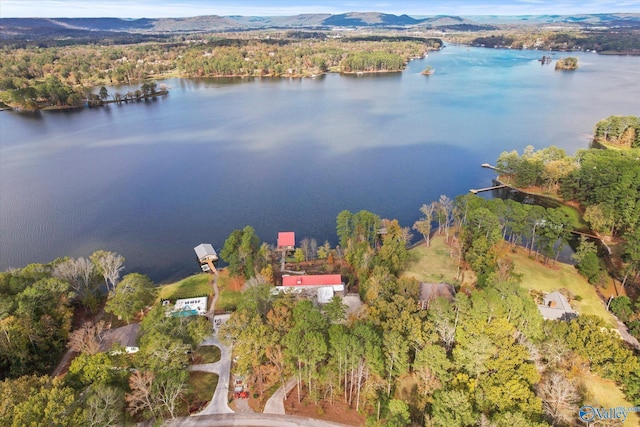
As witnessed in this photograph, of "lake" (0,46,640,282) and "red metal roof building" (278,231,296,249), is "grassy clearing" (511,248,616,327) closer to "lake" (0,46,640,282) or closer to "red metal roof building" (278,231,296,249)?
"lake" (0,46,640,282)

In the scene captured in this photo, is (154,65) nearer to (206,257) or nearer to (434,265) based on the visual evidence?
(206,257)

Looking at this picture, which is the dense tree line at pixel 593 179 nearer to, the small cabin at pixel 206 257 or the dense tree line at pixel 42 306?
the small cabin at pixel 206 257

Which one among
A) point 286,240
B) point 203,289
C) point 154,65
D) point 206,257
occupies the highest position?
point 154,65

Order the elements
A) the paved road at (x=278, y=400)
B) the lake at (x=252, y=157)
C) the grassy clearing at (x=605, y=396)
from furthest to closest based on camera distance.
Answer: the lake at (x=252, y=157) < the paved road at (x=278, y=400) < the grassy clearing at (x=605, y=396)

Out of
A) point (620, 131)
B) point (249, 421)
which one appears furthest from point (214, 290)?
point (620, 131)

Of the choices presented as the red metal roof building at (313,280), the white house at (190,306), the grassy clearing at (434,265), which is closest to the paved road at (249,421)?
the white house at (190,306)

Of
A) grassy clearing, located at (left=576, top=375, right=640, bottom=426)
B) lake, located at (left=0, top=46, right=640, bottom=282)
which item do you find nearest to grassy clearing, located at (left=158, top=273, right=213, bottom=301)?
lake, located at (left=0, top=46, right=640, bottom=282)
